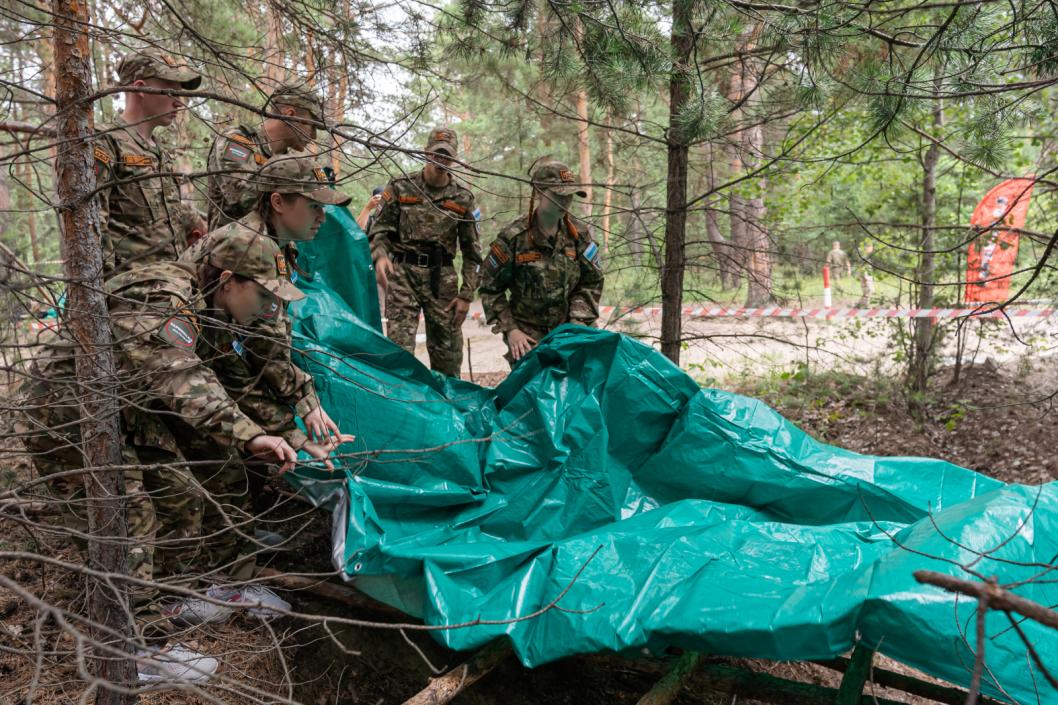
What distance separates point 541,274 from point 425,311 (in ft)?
2.58

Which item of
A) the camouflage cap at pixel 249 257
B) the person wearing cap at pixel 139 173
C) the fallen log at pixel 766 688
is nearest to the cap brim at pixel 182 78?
the person wearing cap at pixel 139 173

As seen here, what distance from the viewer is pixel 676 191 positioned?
4148mm

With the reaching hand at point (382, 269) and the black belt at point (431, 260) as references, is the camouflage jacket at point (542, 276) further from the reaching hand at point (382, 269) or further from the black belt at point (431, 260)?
the reaching hand at point (382, 269)

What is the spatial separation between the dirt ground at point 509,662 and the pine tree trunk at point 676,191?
0.28 meters

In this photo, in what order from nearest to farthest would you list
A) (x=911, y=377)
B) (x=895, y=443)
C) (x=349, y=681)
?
1. (x=349, y=681)
2. (x=895, y=443)
3. (x=911, y=377)

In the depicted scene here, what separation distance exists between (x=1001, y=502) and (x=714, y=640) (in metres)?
0.99

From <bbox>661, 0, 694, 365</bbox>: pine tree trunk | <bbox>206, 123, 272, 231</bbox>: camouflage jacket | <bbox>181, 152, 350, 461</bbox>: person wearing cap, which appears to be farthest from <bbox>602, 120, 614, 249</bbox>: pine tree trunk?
<bbox>206, 123, 272, 231</bbox>: camouflage jacket

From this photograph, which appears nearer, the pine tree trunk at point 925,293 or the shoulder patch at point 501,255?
the shoulder patch at point 501,255

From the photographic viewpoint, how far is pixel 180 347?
2.50m

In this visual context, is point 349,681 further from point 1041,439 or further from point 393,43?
point 1041,439

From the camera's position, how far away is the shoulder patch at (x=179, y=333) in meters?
2.46

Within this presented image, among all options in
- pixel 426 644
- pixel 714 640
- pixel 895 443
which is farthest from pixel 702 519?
pixel 895 443

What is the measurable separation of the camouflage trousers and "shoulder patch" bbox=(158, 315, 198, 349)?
1871 mm

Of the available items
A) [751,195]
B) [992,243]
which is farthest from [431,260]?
[992,243]
